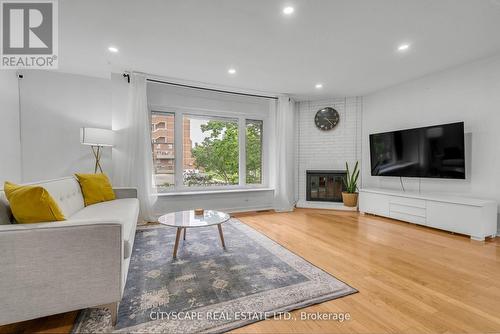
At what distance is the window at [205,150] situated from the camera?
4.18 m

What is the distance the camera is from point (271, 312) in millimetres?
1477

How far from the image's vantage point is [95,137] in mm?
3180

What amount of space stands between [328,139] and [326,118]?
457mm

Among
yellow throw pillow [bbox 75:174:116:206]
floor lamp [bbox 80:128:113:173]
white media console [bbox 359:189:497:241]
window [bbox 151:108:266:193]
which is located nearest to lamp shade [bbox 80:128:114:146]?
floor lamp [bbox 80:128:113:173]

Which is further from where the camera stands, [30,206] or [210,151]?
[210,151]

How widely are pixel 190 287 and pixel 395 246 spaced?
2351 millimetres

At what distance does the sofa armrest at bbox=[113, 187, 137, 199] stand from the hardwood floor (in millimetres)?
1852

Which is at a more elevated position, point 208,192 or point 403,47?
point 403,47

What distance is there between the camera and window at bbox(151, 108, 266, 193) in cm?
418

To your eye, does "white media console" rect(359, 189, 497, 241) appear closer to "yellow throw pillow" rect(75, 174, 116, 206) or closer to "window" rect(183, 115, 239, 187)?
"window" rect(183, 115, 239, 187)

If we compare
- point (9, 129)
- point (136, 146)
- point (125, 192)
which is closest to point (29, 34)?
point (9, 129)

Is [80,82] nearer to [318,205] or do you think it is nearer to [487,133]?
[318,205]

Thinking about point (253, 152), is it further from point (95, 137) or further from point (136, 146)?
point (95, 137)

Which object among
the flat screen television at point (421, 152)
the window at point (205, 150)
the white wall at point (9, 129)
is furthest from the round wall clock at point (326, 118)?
the white wall at point (9, 129)
